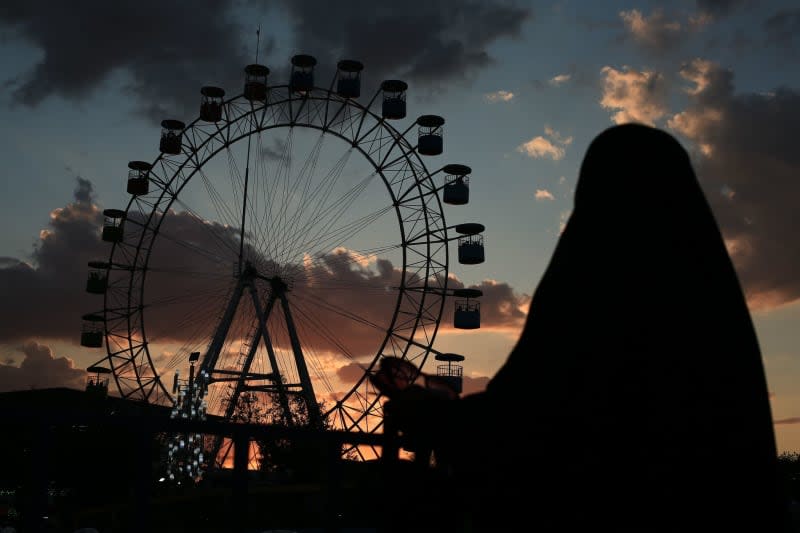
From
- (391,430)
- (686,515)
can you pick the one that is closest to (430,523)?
(391,430)

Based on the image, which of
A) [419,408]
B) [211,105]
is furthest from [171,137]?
[419,408]

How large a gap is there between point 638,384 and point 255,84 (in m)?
37.3

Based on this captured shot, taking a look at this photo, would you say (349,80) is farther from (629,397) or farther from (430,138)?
(629,397)

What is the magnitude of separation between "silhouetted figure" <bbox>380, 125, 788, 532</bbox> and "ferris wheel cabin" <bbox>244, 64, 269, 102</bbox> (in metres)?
36.8

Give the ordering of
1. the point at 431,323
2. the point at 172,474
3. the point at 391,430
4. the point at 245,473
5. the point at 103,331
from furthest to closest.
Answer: the point at 103,331 → the point at 172,474 → the point at 431,323 → the point at 245,473 → the point at 391,430

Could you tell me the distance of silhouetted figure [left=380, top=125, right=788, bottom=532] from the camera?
Answer: 4.08 ft

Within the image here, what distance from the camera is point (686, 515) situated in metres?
1.24

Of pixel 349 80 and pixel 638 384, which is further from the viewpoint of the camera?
pixel 349 80

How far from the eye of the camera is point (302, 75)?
35.0 meters

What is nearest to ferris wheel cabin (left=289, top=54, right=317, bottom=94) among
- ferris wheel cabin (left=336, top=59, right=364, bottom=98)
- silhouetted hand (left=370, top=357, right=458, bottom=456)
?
ferris wheel cabin (left=336, top=59, right=364, bottom=98)

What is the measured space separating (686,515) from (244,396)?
50076mm

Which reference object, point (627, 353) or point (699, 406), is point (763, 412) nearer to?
point (699, 406)

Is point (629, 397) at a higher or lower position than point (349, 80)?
lower

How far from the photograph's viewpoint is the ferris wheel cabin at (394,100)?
34625 millimetres
